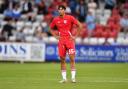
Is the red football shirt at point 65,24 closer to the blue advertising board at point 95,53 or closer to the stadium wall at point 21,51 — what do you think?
the stadium wall at point 21,51

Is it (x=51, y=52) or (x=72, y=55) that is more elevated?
(x=51, y=52)

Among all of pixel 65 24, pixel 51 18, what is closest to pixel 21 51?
pixel 51 18

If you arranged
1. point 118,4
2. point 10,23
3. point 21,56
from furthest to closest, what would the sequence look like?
point 118,4
point 10,23
point 21,56

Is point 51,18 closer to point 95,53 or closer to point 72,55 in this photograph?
point 95,53

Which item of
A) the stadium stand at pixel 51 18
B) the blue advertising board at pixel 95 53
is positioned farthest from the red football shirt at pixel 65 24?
the stadium stand at pixel 51 18

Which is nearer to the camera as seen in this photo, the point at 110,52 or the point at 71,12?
the point at 110,52

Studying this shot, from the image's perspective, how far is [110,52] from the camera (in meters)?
29.8

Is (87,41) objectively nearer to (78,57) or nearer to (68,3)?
(78,57)

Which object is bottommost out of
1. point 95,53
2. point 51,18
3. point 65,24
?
point 95,53

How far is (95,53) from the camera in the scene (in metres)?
29.8

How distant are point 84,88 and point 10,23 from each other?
54.1ft

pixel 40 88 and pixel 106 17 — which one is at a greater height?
pixel 106 17

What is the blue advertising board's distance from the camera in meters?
29.7

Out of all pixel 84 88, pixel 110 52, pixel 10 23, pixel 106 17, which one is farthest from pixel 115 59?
pixel 84 88
